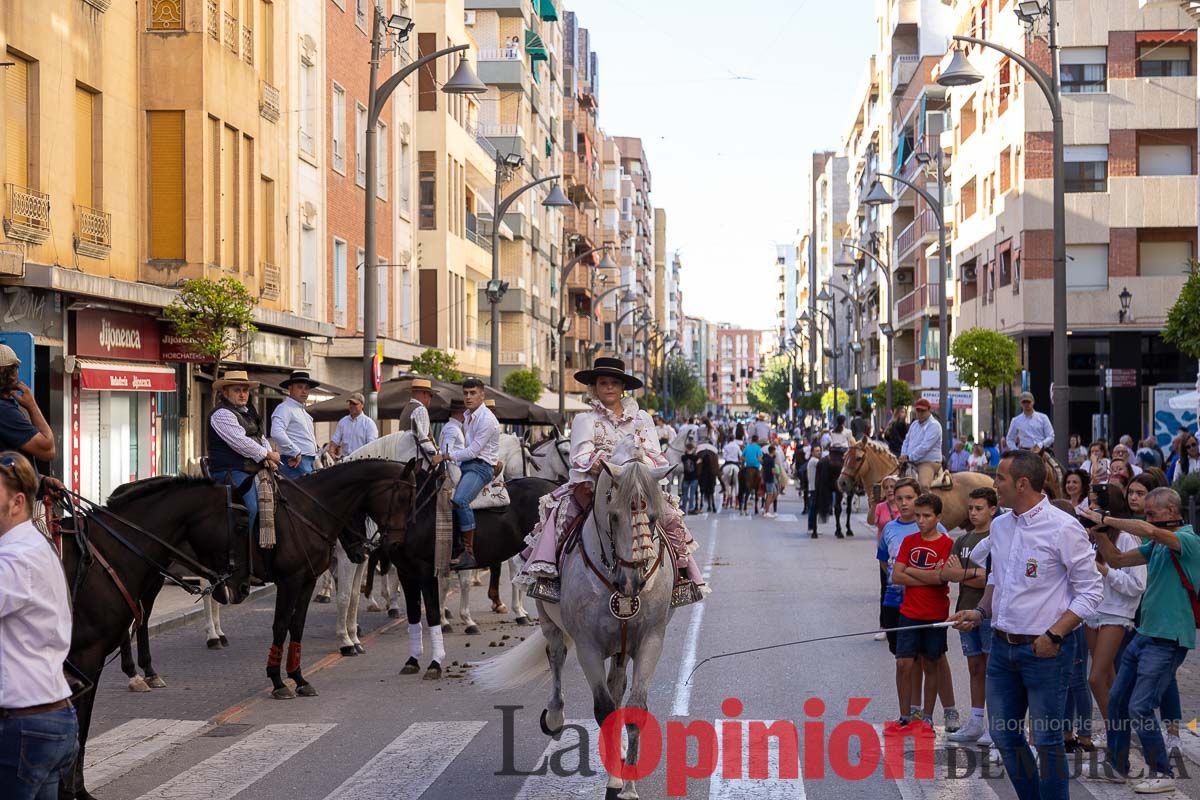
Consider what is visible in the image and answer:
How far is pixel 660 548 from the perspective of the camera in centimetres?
903

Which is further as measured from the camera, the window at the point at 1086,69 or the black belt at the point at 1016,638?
the window at the point at 1086,69

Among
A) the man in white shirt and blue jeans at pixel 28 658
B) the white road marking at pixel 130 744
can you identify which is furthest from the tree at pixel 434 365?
the man in white shirt and blue jeans at pixel 28 658

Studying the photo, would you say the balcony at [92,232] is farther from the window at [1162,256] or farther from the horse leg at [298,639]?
the window at [1162,256]

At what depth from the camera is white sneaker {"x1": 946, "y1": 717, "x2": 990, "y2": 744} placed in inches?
386

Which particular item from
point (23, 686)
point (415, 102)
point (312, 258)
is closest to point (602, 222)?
point (415, 102)

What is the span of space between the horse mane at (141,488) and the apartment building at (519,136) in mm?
47089

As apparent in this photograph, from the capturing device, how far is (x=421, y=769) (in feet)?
29.8

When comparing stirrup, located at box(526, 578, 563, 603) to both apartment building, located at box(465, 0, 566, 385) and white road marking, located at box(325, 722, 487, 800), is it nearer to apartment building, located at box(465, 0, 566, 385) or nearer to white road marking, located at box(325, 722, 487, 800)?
white road marking, located at box(325, 722, 487, 800)

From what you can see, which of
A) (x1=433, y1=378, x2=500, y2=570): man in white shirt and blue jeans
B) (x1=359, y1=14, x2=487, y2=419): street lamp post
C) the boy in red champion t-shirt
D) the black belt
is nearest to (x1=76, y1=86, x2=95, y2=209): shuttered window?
(x1=359, y1=14, x2=487, y2=419): street lamp post

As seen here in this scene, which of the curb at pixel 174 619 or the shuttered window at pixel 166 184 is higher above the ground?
the shuttered window at pixel 166 184

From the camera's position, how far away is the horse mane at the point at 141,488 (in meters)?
9.70

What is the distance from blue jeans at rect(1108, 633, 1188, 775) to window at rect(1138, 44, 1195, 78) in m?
41.1

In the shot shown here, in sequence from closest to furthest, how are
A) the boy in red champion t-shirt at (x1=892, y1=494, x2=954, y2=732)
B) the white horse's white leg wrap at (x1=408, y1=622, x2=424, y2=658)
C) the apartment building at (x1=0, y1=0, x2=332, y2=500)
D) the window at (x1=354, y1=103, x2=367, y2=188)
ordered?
the boy in red champion t-shirt at (x1=892, y1=494, x2=954, y2=732)
the white horse's white leg wrap at (x1=408, y1=622, x2=424, y2=658)
the apartment building at (x1=0, y1=0, x2=332, y2=500)
the window at (x1=354, y1=103, x2=367, y2=188)

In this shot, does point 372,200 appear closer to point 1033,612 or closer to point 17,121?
point 17,121
